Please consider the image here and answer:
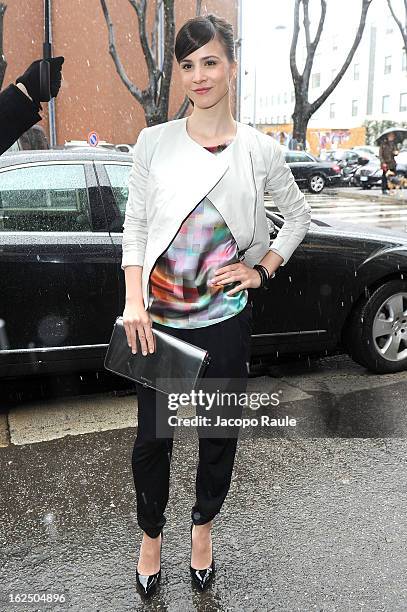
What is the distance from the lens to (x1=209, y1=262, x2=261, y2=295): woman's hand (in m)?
2.19

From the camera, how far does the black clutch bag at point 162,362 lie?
7.17ft

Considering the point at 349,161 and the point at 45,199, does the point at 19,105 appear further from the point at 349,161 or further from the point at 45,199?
the point at 349,161

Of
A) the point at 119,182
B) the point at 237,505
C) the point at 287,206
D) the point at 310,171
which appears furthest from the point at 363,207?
the point at 287,206

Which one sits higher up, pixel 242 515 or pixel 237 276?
pixel 237 276

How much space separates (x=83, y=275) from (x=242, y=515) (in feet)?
5.48

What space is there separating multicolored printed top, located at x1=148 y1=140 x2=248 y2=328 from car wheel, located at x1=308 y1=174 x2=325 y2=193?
2302 cm

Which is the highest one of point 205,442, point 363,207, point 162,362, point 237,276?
point 237,276

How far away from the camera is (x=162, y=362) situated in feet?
7.34

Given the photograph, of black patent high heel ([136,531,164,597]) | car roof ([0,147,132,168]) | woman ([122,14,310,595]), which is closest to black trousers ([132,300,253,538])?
woman ([122,14,310,595])

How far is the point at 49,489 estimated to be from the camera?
3162 mm

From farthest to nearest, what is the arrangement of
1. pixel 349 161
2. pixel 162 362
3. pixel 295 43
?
pixel 349 161, pixel 295 43, pixel 162 362

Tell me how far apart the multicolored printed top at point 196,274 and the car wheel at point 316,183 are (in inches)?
906

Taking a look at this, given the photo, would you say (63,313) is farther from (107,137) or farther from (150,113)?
(107,137)

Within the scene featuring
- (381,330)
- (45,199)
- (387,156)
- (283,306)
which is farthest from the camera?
(387,156)
